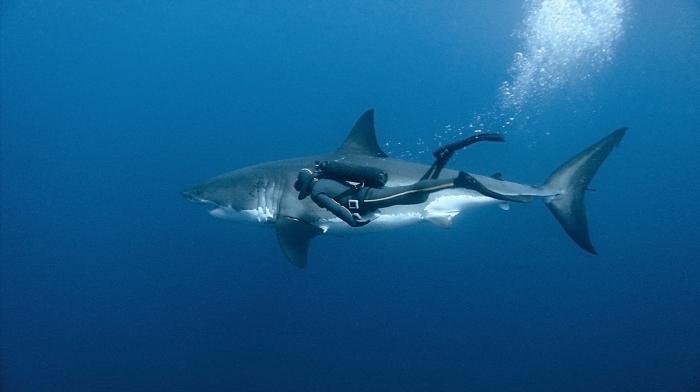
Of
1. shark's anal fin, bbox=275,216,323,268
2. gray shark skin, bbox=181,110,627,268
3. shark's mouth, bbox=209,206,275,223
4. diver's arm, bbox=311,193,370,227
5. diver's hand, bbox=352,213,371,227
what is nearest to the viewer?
diver's arm, bbox=311,193,370,227

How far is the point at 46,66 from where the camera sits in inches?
1619

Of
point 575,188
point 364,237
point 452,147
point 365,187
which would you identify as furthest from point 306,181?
point 364,237

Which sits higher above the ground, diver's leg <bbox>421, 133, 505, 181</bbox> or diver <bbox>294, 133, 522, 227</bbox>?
diver's leg <bbox>421, 133, 505, 181</bbox>

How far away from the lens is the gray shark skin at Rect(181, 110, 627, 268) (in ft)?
16.3

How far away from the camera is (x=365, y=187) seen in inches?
156

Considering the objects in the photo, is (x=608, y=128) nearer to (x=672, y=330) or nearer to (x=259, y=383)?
(x=672, y=330)

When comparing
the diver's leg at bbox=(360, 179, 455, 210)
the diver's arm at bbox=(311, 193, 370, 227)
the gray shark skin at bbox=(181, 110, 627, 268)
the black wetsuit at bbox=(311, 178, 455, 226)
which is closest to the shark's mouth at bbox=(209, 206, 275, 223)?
the gray shark skin at bbox=(181, 110, 627, 268)

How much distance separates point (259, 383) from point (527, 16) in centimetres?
2987

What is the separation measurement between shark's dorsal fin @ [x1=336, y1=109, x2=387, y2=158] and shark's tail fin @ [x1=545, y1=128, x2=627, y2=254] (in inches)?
96.8

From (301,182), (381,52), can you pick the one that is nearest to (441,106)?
(381,52)

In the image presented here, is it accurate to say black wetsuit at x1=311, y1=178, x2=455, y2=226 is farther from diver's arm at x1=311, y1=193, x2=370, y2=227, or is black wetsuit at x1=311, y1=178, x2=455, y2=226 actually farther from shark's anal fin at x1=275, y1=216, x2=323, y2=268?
shark's anal fin at x1=275, y1=216, x2=323, y2=268

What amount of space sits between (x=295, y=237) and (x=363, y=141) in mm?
1915

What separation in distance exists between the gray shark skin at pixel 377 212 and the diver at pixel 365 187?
0.86 metres

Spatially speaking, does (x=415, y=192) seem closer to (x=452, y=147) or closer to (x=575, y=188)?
(x=452, y=147)
